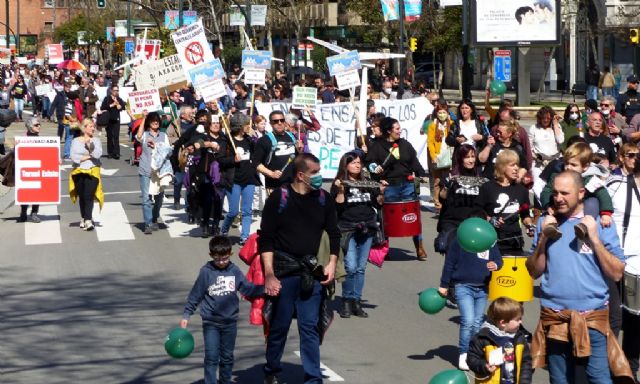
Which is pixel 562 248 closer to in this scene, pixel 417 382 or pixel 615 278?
pixel 615 278

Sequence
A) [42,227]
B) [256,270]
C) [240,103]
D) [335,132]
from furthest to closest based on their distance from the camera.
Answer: [240,103]
[335,132]
[42,227]
[256,270]

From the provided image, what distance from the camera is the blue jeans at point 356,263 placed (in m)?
12.2

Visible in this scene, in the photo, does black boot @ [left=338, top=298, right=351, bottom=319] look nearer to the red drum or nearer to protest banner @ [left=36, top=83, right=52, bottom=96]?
the red drum

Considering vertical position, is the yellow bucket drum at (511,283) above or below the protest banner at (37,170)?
below

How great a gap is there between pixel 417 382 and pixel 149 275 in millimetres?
5705

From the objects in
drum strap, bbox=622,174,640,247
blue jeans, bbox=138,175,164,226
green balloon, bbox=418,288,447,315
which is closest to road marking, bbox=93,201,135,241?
blue jeans, bbox=138,175,164,226

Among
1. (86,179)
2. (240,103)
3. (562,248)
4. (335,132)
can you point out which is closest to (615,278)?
(562,248)

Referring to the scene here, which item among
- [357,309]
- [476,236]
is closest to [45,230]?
[357,309]

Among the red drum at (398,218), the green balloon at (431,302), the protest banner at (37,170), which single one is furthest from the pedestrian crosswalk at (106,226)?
the green balloon at (431,302)

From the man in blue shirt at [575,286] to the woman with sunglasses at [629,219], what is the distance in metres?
0.94

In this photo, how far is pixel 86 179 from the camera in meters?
→ 18.4

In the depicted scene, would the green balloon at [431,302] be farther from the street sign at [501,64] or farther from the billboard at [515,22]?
the billboard at [515,22]

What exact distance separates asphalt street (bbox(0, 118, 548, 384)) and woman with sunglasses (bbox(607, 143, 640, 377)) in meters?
1.09

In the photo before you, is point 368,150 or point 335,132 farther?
point 335,132
